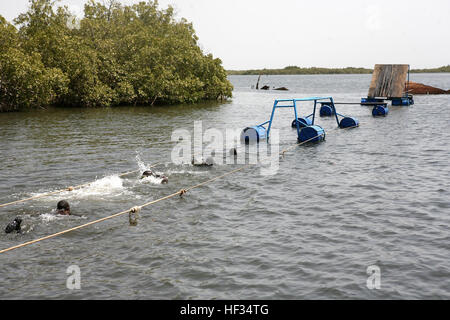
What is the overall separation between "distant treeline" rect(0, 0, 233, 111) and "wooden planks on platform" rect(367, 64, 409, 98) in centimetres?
2224

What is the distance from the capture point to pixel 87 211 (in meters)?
13.2

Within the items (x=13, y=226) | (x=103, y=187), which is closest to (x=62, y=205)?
(x=13, y=226)

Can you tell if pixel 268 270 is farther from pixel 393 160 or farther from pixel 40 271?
pixel 393 160

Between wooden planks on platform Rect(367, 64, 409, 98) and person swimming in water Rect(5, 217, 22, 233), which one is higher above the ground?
wooden planks on platform Rect(367, 64, 409, 98)

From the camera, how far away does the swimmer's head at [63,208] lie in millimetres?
12555

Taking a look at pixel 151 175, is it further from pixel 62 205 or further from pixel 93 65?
pixel 93 65

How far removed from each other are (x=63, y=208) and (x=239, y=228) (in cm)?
548

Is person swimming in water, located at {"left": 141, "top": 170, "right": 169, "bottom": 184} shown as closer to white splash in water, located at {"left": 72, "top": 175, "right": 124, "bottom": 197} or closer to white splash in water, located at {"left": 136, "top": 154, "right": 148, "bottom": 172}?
white splash in water, located at {"left": 72, "top": 175, "right": 124, "bottom": 197}

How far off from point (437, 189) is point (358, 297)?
930cm

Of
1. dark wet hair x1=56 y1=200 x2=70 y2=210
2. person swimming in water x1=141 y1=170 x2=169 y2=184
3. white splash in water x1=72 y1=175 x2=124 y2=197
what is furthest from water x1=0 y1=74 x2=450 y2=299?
person swimming in water x1=141 y1=170 x2=169 y2=184

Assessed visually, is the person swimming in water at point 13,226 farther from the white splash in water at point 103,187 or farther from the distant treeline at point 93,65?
the distant treeline at point 93,65

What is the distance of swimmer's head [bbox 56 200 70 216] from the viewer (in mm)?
12555

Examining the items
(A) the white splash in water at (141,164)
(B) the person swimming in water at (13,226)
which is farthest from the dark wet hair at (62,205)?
(A) the white splash in water at (141,164)

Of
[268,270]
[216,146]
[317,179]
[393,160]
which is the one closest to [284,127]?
[216,146]
